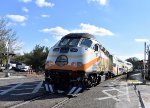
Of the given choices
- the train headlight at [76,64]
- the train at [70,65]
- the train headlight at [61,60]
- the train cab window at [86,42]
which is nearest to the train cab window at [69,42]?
the train at [70,65]

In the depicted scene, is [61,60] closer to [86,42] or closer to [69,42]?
[69,42]

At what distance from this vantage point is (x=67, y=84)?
21.5m

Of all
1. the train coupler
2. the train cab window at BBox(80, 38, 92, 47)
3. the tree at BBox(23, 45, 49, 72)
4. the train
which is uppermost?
the tree at BBox(23, 45, 49, 72)

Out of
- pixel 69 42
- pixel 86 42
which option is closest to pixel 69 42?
pixel 69 42

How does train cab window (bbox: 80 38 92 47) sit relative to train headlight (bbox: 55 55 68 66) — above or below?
above

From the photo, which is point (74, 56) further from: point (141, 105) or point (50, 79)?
point (141, 105)

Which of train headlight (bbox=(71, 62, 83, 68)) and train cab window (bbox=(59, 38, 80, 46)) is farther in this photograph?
train cab window (bbox=(59, 38, 80, 46))

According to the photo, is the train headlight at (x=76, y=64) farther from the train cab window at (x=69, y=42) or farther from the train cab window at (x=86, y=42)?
the train cab window at (x=86, y=42)

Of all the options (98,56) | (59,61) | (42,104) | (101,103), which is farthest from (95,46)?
(42,104)

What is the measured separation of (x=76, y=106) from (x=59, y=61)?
19.7 feet

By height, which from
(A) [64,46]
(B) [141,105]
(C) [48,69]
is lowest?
(B) [141,105]

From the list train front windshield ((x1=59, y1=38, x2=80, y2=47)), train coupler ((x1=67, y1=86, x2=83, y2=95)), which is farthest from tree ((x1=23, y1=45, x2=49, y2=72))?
train coupler ((x1=67, y1=86, x2=83, y2=95))

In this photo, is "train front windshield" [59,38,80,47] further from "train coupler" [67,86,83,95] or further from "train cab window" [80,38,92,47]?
"train coupler" [67,86,83,95]

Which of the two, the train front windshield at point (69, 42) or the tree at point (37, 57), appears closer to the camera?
the train front windshield at point (69, 42)
